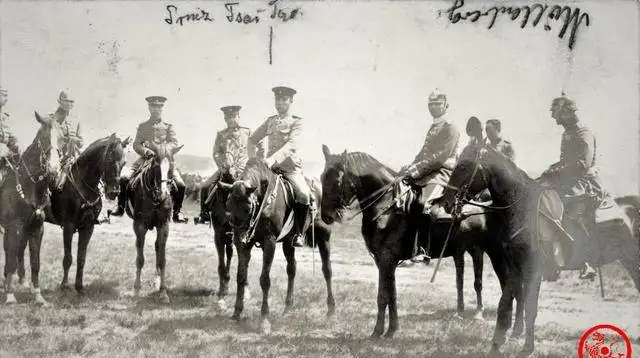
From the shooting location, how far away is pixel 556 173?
7.23 m

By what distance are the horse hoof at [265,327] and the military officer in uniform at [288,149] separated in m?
1.39

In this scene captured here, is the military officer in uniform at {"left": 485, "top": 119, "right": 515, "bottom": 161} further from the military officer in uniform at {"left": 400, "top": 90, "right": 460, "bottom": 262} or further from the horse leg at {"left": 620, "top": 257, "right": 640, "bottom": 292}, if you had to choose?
the horse leg at {"left": 620, "top": 257, "right": 640, "bottom": 292}

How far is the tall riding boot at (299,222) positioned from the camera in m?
8.24

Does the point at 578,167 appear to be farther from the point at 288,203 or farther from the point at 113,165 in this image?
the point at 113,165

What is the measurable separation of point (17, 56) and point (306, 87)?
5.23m

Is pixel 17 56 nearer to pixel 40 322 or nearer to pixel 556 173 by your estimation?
pixel 40 322

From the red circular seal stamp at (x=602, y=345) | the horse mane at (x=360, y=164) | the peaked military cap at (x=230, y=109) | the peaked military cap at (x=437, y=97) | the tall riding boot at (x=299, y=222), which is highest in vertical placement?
the peaked military cap at (x=230, y=109)

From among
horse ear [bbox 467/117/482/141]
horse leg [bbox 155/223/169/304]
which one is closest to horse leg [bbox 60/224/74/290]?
horse leg [bbox 155/223/169/304]

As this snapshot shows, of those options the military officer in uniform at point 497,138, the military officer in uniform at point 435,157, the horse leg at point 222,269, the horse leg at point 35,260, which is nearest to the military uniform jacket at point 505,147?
the military officer in uniform at point 497,138

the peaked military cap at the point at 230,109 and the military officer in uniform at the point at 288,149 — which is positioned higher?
the peaked military cap at the point at 230,109

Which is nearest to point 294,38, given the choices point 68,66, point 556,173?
point 68,66

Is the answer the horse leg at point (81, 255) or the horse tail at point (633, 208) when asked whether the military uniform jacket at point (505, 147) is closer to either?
the horse tail at point (633, 208)

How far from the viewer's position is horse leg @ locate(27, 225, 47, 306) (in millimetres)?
8273
